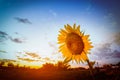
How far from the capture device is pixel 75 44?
99.9 inches

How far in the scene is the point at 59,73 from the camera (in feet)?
14.2

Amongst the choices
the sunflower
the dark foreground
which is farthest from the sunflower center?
the dark foreground

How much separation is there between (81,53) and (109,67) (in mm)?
1351

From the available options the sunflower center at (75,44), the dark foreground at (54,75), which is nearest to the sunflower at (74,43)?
the sunflower center at (75,44)

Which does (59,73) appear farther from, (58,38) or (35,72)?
(58,38)

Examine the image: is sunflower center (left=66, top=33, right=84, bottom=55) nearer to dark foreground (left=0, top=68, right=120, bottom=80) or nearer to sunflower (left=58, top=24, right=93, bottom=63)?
sunflower (left=58, top=24, right=93, bottom=63)

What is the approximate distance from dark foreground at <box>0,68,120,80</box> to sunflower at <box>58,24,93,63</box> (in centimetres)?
112

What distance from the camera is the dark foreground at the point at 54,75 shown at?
3.74m

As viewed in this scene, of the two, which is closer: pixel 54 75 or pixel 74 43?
pixel 74 43

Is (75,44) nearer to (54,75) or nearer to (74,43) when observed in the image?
(74,43)

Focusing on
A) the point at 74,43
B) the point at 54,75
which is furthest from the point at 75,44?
the point at 54,75

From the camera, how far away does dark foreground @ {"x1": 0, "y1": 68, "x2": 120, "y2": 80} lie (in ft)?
12.3

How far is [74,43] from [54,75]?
6.96 ft

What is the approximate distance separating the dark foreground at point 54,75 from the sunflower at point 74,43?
112 cm
